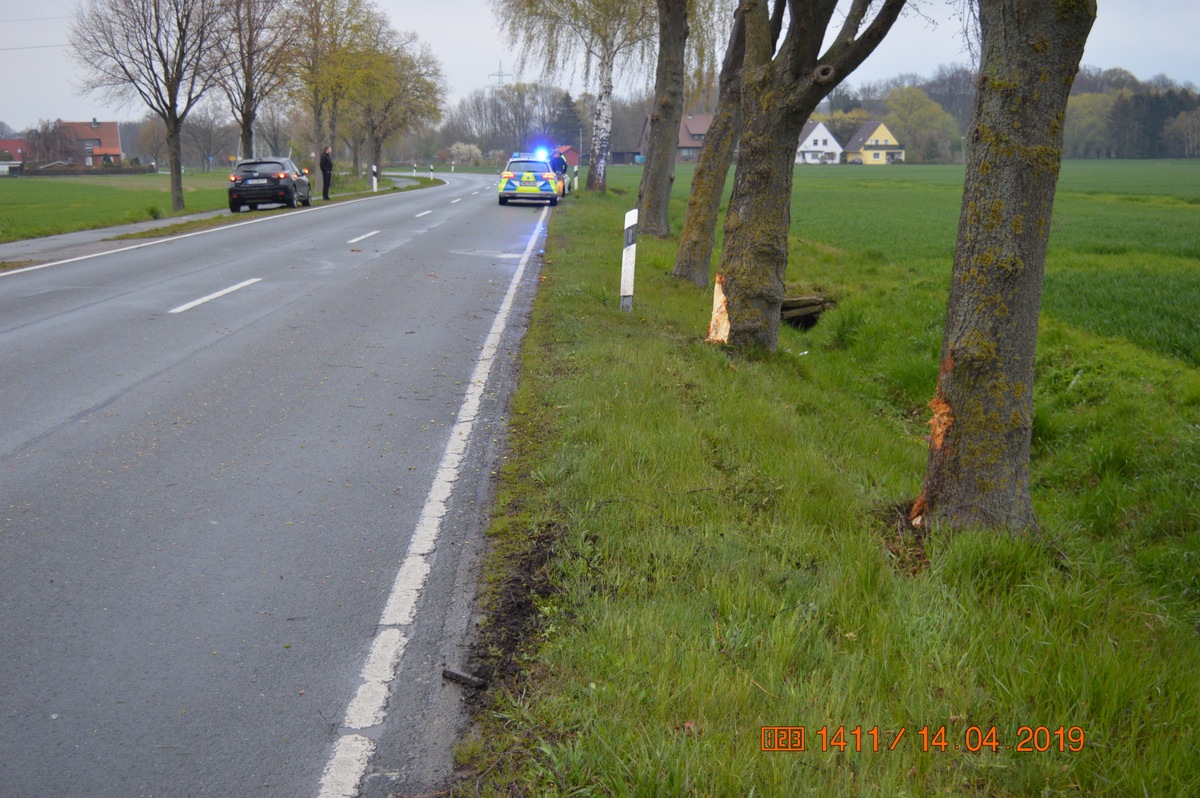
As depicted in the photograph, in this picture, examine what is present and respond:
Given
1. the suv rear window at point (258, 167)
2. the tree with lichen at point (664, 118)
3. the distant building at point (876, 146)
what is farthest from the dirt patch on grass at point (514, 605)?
the distant building at point (876, 146)

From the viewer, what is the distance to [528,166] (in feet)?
105

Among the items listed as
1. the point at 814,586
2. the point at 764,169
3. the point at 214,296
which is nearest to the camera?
the point at 814,586

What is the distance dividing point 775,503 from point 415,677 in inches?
87.3

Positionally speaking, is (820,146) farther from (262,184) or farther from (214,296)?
(214,296)

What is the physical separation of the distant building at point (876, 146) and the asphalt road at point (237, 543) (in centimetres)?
12984

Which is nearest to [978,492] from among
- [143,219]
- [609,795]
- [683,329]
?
[609,795]

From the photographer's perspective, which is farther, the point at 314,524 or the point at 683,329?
the point at 683,329

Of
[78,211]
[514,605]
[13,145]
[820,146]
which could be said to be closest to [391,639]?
[514,605]

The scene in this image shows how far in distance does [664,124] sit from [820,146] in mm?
124718

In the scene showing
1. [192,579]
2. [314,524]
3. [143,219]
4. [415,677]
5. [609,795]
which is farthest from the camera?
[143,219]

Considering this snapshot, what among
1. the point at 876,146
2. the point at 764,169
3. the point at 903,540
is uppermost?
the point at 876,146

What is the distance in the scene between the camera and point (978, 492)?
14.7 feet

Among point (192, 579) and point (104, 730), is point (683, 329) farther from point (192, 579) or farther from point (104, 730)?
point (104, 730)

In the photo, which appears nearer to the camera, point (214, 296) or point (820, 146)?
point (214, 296)
